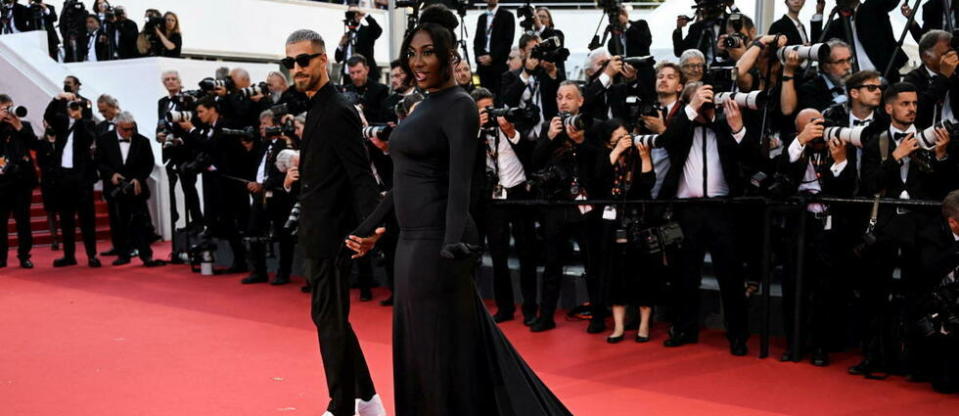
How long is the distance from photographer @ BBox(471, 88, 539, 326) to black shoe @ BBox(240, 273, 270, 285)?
2.83m

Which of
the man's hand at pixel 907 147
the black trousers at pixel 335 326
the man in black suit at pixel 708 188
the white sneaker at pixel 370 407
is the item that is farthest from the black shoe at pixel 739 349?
the black trousers at pixel 335 326

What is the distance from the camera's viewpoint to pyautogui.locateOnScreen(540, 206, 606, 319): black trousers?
648 centimetres

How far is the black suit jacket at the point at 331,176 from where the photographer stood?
4.14 metres

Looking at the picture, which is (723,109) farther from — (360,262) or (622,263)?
(360,262)

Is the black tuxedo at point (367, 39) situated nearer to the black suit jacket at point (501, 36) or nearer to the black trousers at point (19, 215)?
the black suit jacket at point (501, 36)

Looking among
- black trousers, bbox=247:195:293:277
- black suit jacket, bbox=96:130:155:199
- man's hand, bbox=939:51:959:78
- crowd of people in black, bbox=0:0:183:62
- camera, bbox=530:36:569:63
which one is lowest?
black trousers, bbox=247:195:293:277

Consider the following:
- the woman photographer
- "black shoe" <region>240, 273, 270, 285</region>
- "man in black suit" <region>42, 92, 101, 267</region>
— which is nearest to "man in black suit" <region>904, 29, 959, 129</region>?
the woman photographer

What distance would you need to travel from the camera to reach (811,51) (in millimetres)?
5309

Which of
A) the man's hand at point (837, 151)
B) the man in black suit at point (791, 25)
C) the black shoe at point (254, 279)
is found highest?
the man in black suit at point (791, 25)

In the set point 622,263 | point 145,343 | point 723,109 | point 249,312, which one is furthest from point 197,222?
point 723,109

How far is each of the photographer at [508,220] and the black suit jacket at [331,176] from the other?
8.73ft

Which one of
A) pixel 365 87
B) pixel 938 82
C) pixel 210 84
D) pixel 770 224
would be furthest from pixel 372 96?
pixel 938 82

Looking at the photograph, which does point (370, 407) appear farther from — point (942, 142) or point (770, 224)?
point (942, 142)

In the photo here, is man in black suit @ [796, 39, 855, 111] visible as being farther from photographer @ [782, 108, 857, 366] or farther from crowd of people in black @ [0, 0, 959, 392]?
photographer @ [782, 108, 857, 366]
